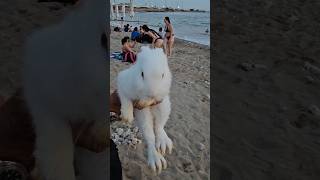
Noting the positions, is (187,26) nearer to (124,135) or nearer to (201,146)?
(201,146)

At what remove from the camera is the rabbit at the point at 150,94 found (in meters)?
1.39

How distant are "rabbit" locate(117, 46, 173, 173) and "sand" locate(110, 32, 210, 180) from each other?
2.26 feet

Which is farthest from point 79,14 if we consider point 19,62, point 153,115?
point 153,115

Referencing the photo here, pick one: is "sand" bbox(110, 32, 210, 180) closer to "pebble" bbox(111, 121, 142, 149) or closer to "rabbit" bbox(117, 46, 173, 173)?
"pebble" bbox(111, 121, 142, 149)

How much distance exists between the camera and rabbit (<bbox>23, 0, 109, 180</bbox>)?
57 centimetres

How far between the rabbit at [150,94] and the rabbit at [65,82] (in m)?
0.74

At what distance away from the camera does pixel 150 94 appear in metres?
1.46
